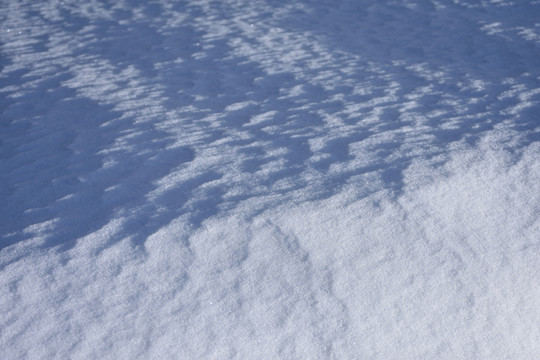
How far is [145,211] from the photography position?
2301 mm

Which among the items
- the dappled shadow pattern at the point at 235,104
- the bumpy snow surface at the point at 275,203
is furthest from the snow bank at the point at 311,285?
the dappled shadow pattern at the point at 235,104

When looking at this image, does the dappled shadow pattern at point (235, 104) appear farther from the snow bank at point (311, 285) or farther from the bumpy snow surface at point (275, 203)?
the snow bank at point (311, 285)

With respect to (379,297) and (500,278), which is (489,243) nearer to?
(500,278)

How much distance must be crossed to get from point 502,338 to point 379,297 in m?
0.45

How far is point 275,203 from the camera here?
7.50ft

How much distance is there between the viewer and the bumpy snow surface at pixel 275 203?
177 centimetres

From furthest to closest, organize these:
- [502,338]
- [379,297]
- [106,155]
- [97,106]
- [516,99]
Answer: [97,106], [516,99], [106,155], [379,297], [502,338]

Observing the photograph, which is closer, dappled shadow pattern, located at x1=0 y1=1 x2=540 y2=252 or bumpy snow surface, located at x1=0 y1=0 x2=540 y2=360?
bumpy snow surface, located at x1=0 y1=0 x2=540 y2=360

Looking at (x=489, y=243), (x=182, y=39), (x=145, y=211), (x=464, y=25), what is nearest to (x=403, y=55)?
(x=464, y=25)

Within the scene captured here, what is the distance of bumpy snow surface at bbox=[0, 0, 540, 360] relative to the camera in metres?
1.77

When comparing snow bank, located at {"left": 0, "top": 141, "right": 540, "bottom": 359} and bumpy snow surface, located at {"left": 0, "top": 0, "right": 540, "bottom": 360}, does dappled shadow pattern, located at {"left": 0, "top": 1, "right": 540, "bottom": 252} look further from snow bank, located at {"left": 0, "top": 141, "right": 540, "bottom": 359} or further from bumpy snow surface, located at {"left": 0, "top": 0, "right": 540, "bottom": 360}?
snow bank, located at {"left": 0, "top": 141, "right": 540, "bottom": 359}

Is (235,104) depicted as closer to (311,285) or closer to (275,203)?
(275,203)

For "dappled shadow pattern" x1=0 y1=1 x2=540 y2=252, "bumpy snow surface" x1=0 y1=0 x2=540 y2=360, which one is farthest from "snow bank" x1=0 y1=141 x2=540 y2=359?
"dappled shadow pattern" x1=0 y1=1 x2=540 y2=252

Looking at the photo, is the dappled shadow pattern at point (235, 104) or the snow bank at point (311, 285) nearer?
the snow bank at point (311, 285)
